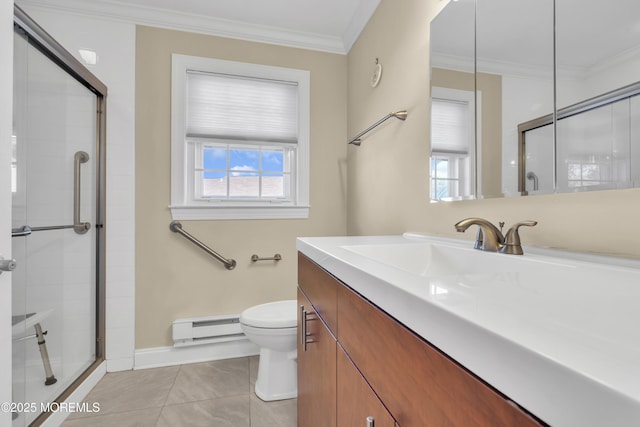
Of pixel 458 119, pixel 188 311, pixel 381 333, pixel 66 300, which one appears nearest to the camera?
pixel 381 333

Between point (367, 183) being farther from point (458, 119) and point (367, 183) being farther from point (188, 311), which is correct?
point (188, 311)

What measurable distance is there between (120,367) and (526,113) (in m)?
2.61

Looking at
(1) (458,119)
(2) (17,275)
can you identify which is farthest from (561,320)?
(2) (17,275)

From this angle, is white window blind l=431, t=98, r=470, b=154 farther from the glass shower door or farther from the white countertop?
the glass shower door

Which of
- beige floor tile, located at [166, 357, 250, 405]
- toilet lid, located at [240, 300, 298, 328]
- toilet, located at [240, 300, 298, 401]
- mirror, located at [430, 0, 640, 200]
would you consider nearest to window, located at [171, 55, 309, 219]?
toilet lid, located at [240, 300, 298, 328]

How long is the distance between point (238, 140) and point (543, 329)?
7.17 ft

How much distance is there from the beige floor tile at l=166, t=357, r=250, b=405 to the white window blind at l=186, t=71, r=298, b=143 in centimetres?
162

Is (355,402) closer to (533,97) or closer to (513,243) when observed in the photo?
(513,243)

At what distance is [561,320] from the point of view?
330 mm

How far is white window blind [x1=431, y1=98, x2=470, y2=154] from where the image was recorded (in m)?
1.16

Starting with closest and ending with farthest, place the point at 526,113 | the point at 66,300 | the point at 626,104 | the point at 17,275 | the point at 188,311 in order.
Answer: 1. the point at 626,104
2. the point at 526,113
3. the point at 17,275
4. the point at 66,300
5. the point at 188,311

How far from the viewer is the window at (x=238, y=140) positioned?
212 centimetres

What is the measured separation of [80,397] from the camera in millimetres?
1670

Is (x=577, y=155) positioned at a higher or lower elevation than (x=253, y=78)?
lower
